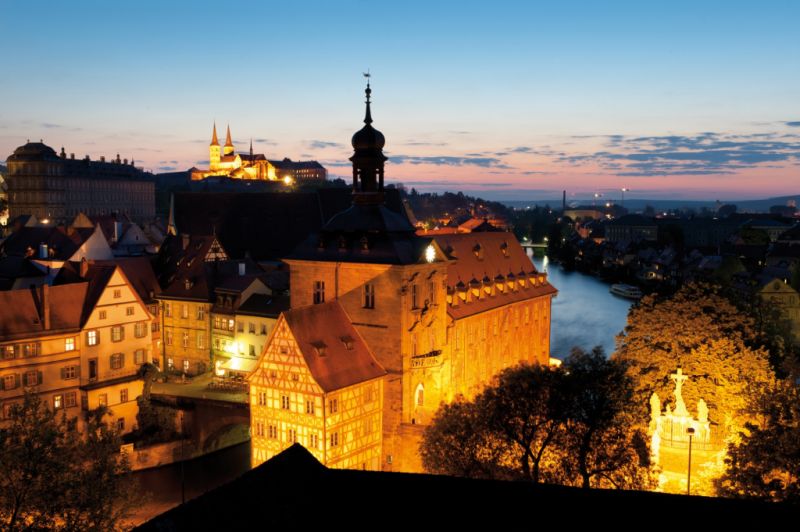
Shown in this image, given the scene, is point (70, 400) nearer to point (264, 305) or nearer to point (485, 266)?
point (264, 305)

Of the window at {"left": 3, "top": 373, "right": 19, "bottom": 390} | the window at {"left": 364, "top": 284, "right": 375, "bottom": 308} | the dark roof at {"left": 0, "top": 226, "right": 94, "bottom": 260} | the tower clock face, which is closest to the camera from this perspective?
the window at {"left": 364, "top": 284, "right": 375, "bottom": 308}

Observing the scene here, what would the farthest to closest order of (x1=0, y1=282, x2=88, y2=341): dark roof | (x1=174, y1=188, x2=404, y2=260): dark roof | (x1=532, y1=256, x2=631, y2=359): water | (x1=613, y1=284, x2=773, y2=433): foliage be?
(x1=532, y1=256, x2=631, y2=359): water < (x1=174, y1=188, x2=404, y2=260): dark roof < (x1=0, y1=282, x2=88, y2=341): dark roof < (x1=613, y1=284, x2=773, y2=433): foliage

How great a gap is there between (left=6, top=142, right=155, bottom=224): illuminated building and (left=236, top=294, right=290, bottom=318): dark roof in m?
88.9

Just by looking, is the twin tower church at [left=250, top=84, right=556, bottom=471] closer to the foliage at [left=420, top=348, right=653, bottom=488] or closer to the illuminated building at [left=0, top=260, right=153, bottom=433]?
the foliage at [left=420, top=348, right=653, bottom=488]

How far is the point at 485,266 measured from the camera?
4862cm

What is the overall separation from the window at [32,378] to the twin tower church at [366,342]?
14.5 m

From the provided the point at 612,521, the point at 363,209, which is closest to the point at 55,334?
the point at 363,209

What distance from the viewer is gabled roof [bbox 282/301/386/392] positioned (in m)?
32.2

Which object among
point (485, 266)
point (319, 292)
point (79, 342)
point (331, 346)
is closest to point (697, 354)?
point (331, 346)

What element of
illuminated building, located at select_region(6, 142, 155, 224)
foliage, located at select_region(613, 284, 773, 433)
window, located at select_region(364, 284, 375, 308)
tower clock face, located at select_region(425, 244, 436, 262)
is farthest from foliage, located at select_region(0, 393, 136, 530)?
illuminated building, located at select_region(6, 142, 155, 224)

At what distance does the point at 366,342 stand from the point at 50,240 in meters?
42.2

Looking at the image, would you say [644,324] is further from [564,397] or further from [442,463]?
[442,463]

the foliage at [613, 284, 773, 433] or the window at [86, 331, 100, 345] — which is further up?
the foliage at [613, 284, 773, 433]

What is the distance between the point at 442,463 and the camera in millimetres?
27234
